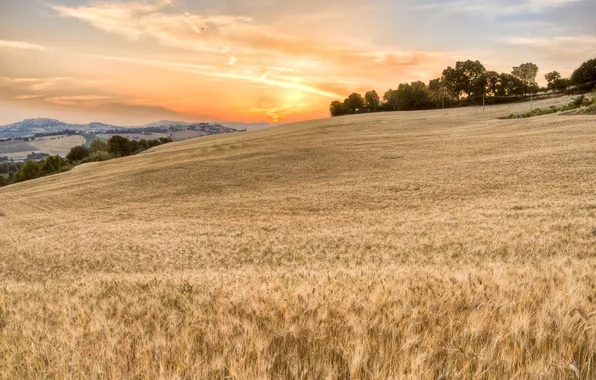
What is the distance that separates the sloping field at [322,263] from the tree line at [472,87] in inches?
3164

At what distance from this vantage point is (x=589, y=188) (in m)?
21.4

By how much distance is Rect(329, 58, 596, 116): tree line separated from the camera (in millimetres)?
124062

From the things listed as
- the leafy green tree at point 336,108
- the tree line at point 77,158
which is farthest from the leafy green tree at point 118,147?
the leafy green tree at point 336,108

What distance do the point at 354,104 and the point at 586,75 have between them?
79281 mm

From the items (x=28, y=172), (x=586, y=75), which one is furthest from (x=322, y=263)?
(x=586, y=75)

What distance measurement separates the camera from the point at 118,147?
116 metres

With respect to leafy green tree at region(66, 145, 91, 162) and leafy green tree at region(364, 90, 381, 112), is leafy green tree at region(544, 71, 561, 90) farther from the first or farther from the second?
leafy green tree at region(66, 145, 91, 162)

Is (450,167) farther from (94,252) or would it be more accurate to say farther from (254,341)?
(254,341)

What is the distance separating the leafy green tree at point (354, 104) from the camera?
155m

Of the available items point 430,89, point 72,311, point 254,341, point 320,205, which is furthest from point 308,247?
point 430,89

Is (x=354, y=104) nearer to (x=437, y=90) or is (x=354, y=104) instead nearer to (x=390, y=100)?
(x=390, y=100)

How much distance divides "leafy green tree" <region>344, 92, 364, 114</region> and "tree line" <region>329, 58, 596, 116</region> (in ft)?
38.5

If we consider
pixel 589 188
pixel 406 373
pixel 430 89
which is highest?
pixel 430 89

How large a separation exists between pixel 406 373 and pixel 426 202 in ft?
81.8
